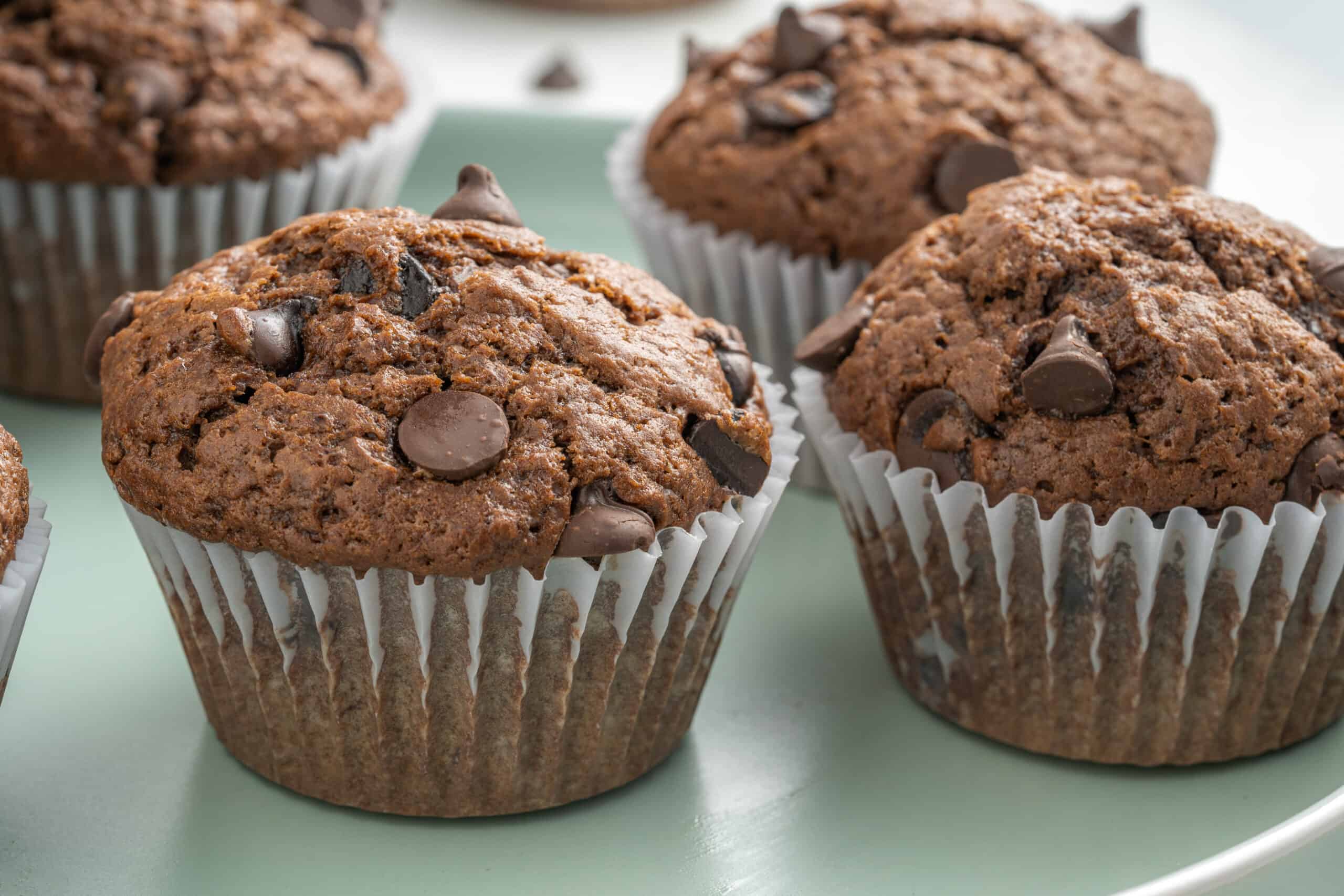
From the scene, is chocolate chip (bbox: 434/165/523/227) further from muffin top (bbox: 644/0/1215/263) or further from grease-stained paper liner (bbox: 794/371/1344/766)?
muffin top (bbox: 644/0/1215/263)

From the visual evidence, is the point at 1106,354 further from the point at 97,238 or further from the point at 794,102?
the point at 97,238

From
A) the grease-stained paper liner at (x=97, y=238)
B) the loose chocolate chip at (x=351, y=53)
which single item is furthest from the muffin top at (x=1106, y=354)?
the loose chocolate chip at (x=351, y=53)

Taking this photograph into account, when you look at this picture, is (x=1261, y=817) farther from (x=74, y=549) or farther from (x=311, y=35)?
(x=311, y=35)

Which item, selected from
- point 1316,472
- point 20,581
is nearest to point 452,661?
point 20,581

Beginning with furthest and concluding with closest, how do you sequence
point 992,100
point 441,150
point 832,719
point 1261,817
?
point 441,150 < point 992,100 < point 832,719 < point 1261,817

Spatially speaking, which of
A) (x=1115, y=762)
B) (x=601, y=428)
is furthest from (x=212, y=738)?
(x=1115, y=762)

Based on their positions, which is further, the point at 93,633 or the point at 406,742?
the point at 93,633
